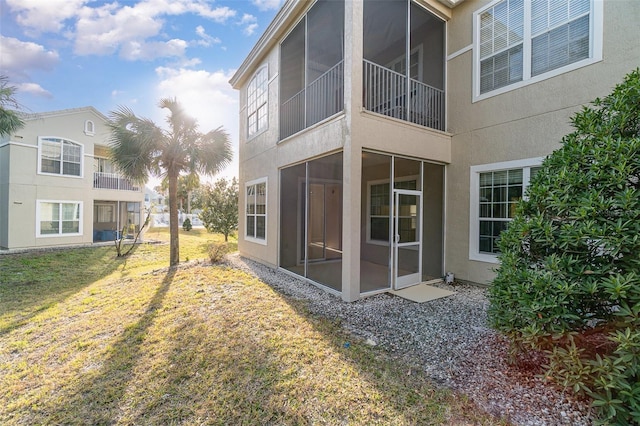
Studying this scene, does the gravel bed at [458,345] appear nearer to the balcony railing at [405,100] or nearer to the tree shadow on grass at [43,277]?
the balcony railing at [405,100]

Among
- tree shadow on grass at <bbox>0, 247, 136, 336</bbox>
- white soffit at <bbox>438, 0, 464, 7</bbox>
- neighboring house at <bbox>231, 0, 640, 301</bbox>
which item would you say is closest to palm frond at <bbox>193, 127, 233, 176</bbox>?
neighboring house at <bbox>231, 0, 640, 301</bbox>

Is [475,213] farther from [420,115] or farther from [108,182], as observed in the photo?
[108,182]

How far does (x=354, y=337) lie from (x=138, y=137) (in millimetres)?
9432

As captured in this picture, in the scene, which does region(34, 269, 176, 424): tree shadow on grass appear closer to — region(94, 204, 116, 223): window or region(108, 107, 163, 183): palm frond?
region(108, 107, 163, 183): palm frond

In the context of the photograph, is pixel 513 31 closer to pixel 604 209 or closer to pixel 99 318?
pixel 604 209

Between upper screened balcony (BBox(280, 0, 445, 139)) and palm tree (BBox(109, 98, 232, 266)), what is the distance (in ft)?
10.3

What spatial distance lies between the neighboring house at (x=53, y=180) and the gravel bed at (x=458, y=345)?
13.4 metres

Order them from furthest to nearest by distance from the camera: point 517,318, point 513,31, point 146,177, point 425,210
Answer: point 146,177
point 425,210
point 513,31
point 517,318

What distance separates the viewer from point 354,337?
4.23m

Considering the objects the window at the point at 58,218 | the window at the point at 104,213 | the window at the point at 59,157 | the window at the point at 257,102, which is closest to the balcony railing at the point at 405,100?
the window at the point at 257,102

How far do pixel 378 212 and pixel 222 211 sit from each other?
12.0 m

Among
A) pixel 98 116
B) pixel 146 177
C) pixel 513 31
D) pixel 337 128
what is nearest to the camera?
pixel 337 128

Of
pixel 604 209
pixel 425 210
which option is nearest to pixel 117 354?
pixel 604 209

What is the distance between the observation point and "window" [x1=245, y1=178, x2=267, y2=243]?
9770 mm
